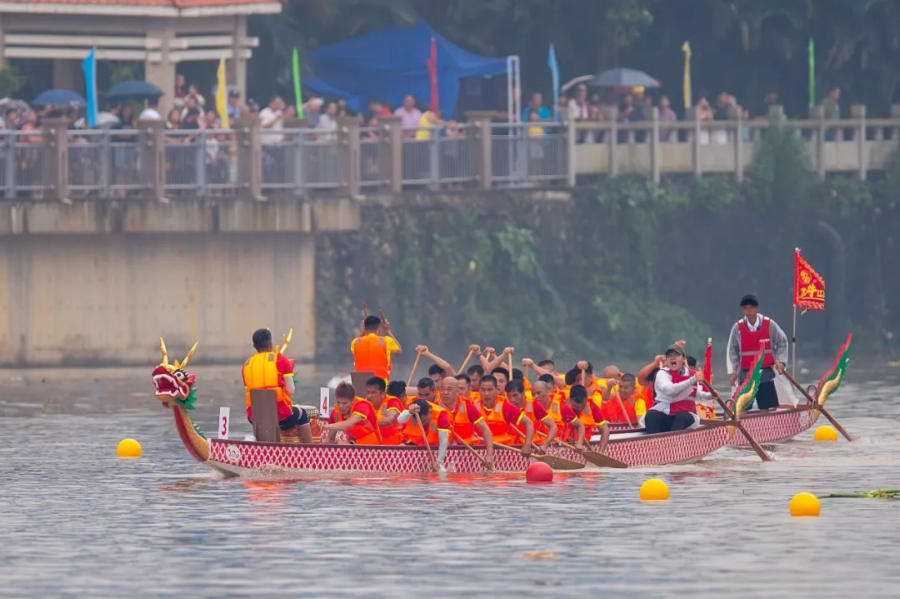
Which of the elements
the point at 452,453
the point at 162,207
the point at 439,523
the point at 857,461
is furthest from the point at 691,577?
the point at 162,207

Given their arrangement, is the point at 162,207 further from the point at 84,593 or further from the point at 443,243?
the point at 84,593

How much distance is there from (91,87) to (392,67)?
7487mm

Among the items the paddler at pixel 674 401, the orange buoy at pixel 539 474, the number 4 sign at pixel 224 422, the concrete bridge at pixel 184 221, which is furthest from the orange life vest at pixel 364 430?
the concrete bridge at pixel 184 221

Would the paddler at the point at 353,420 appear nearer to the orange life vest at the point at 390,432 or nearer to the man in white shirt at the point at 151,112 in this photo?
the orange life vest at the point at 390,432

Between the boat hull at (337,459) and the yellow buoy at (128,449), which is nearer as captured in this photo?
the boat hull at (337,459)

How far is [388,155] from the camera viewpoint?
50625mm

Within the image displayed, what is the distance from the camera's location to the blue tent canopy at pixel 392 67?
53219 millimetres

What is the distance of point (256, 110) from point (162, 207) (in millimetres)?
3163

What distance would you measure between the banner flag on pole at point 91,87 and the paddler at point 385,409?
1814cm

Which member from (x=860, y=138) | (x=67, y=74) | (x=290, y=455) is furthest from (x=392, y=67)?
(x=290, y=455)

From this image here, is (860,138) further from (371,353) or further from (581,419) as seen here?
(581,419)

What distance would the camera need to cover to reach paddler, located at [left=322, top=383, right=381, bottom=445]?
31172mm

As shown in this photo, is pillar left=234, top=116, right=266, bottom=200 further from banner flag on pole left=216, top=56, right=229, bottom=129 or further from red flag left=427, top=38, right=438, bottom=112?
red flag left=427, top=38, right=438, bottom=112

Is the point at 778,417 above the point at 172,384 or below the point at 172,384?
below
